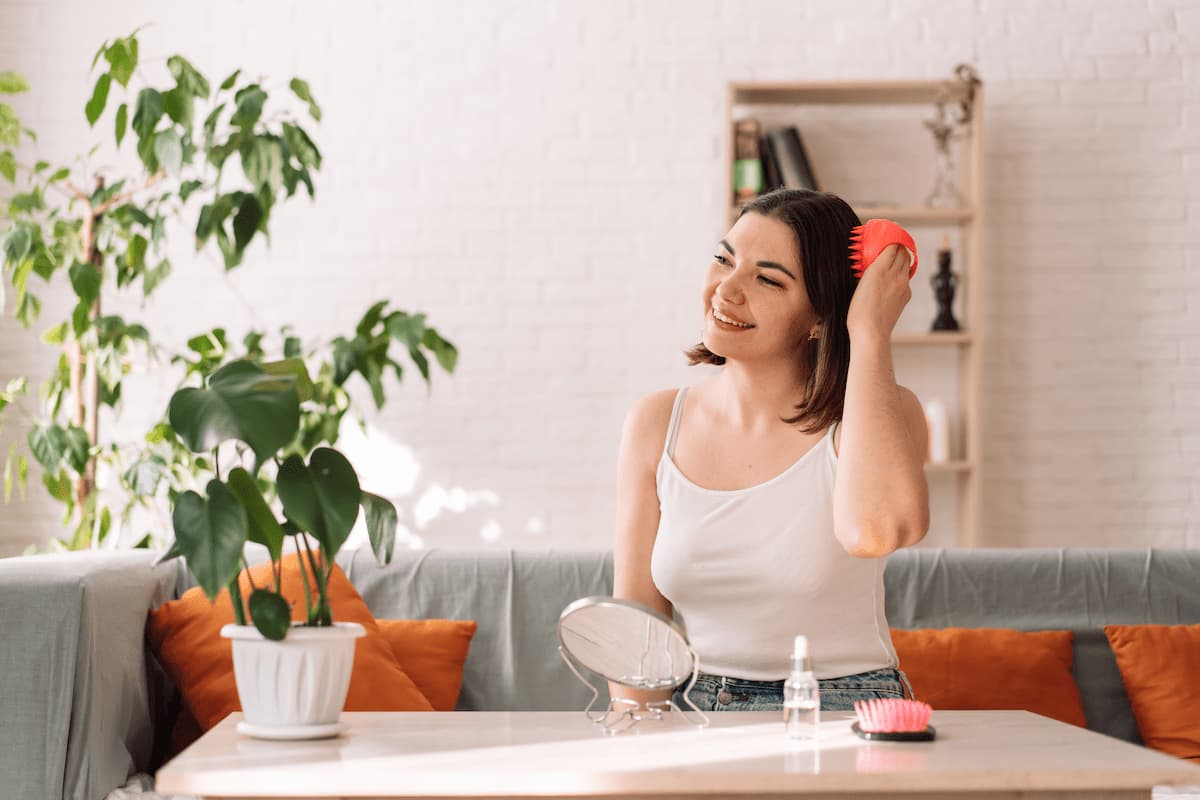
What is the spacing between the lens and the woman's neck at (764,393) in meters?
1.82

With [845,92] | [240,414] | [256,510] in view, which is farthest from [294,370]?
[845,92]

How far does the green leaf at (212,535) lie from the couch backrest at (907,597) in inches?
53.1

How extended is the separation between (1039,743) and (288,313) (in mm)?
3103

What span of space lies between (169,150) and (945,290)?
2209 mm

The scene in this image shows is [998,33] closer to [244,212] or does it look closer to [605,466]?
[605,466]

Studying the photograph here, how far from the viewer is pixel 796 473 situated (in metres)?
1.71

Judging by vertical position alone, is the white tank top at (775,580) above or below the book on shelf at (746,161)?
below

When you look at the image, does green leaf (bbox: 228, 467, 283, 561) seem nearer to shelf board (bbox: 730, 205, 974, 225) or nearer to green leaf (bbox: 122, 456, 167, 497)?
green leaf (bbox: 122, 456, 167, 497)

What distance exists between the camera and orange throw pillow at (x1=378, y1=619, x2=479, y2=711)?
2463 millimetres

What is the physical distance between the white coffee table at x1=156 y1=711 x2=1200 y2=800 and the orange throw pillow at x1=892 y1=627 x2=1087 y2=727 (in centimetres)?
129

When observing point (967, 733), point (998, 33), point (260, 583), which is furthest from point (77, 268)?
point (998, 33)

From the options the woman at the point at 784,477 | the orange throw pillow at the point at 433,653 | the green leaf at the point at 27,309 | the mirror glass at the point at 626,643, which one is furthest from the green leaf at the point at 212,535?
the green leaf at the point at 27,309

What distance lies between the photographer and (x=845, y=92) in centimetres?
Result: 372

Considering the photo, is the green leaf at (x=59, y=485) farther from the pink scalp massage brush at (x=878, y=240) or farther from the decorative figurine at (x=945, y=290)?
the decorative figurine at (x=945, y=290)
